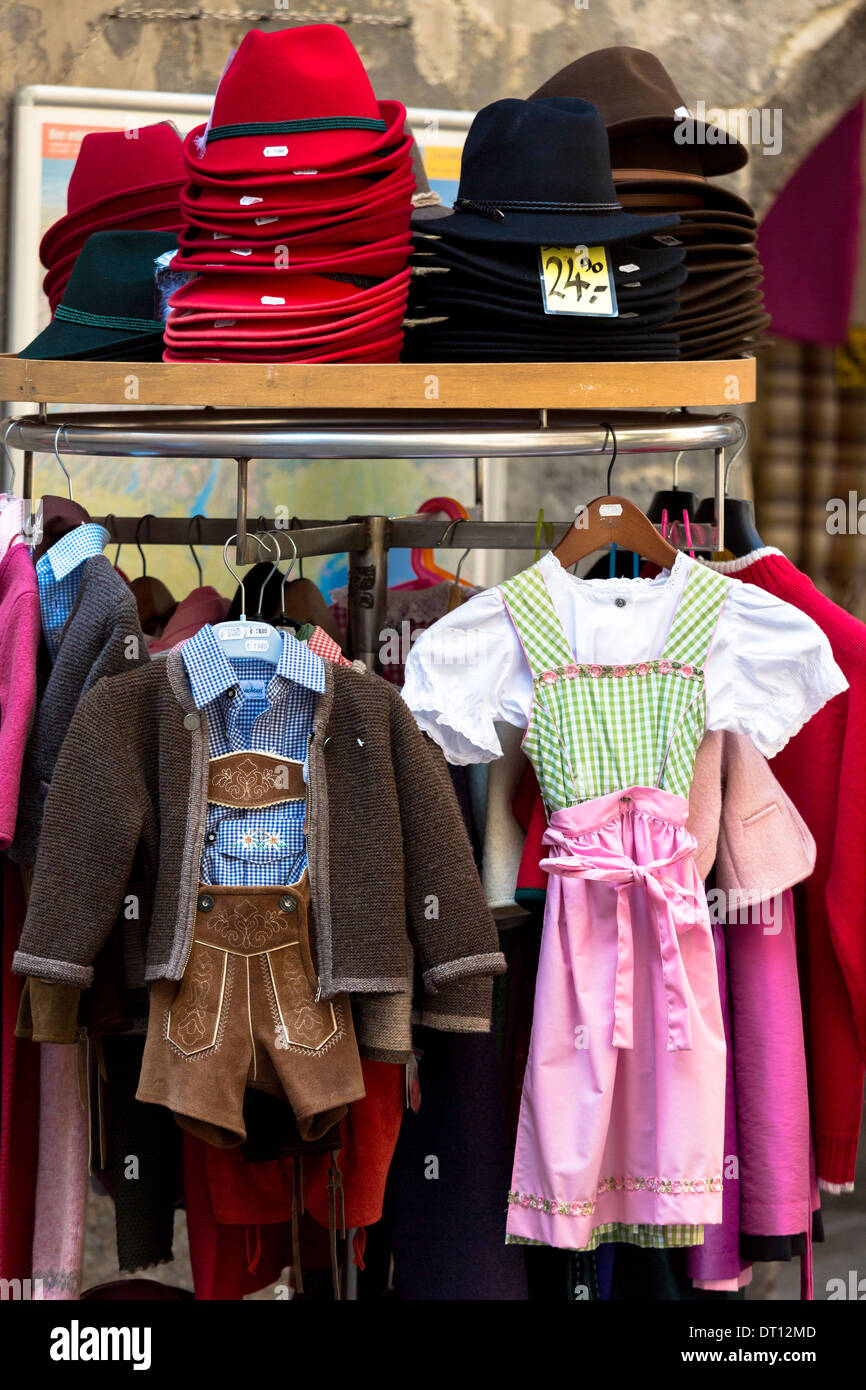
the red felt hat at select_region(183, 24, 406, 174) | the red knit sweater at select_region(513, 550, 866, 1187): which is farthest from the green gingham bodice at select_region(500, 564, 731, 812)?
the red felt hat at select_region(183, 24, 406, 174)

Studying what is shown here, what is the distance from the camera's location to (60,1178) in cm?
192

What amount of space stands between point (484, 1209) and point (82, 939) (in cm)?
71

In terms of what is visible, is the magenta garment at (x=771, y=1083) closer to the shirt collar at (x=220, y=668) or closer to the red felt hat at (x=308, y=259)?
the shirt collar at (x=220, y=668)

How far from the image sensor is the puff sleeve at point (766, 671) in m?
1.84

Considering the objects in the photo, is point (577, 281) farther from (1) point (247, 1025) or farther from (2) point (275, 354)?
(1) point (247, 1025)

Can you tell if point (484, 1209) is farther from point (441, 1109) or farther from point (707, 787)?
point (707, 787)

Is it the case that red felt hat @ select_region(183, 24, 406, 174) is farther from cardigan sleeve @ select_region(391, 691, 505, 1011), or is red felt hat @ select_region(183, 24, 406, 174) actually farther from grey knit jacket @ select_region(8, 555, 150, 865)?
cardigan sleeve @ select_region(391, 691, 505, 1011)

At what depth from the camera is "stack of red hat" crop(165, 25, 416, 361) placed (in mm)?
1962

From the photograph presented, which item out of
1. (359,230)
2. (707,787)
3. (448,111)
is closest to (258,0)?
(448,111)

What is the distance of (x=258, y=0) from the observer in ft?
10.1

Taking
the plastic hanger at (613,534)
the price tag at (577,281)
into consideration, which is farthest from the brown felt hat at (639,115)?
the plastic hanger at (613,534)

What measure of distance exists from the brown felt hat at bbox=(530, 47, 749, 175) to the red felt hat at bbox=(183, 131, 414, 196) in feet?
1.35

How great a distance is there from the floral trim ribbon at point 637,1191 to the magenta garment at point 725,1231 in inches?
5.5

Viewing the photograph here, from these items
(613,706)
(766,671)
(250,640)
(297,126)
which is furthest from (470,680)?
(297,126)
